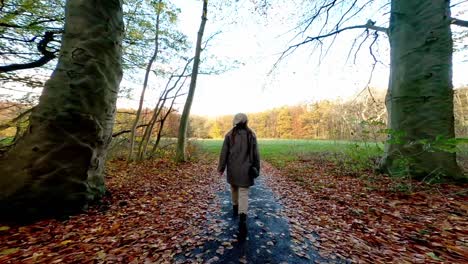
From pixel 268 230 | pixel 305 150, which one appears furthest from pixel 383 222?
pixel 305 150

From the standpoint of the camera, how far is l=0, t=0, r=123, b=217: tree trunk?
358 centimetres

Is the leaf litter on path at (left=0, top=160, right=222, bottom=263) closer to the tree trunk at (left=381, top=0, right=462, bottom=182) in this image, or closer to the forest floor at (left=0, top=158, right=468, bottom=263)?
the forest floor at (left=0, top=158, right=468, bottom=263)

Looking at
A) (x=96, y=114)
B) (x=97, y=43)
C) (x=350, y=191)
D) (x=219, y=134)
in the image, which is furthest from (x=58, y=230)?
(x=219, y=134)

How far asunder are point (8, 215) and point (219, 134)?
5505cm

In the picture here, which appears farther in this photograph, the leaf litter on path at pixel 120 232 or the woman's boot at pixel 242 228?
the woman's boot at pixel 242 228

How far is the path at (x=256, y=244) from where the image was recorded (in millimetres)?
2658

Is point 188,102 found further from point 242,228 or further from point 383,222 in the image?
point 383,222

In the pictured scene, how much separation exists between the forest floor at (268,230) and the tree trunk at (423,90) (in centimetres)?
66

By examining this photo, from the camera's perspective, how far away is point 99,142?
178 inches

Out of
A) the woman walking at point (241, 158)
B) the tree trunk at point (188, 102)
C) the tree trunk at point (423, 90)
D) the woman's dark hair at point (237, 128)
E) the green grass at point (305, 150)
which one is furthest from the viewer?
the tree trunk at point (188, 102)

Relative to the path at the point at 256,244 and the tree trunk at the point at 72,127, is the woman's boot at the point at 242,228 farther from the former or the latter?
the tree trunk at the point at 72,127

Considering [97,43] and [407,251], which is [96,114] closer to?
[97,43]

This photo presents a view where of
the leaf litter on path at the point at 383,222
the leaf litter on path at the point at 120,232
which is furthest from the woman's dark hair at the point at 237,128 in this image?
the leaf litter on path at the point at 383,222

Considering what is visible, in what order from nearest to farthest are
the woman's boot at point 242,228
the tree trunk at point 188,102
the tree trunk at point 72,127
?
the woman's boot at point 242,228
the tree trunk at point 72,127
the tree trunk at point 188,102
